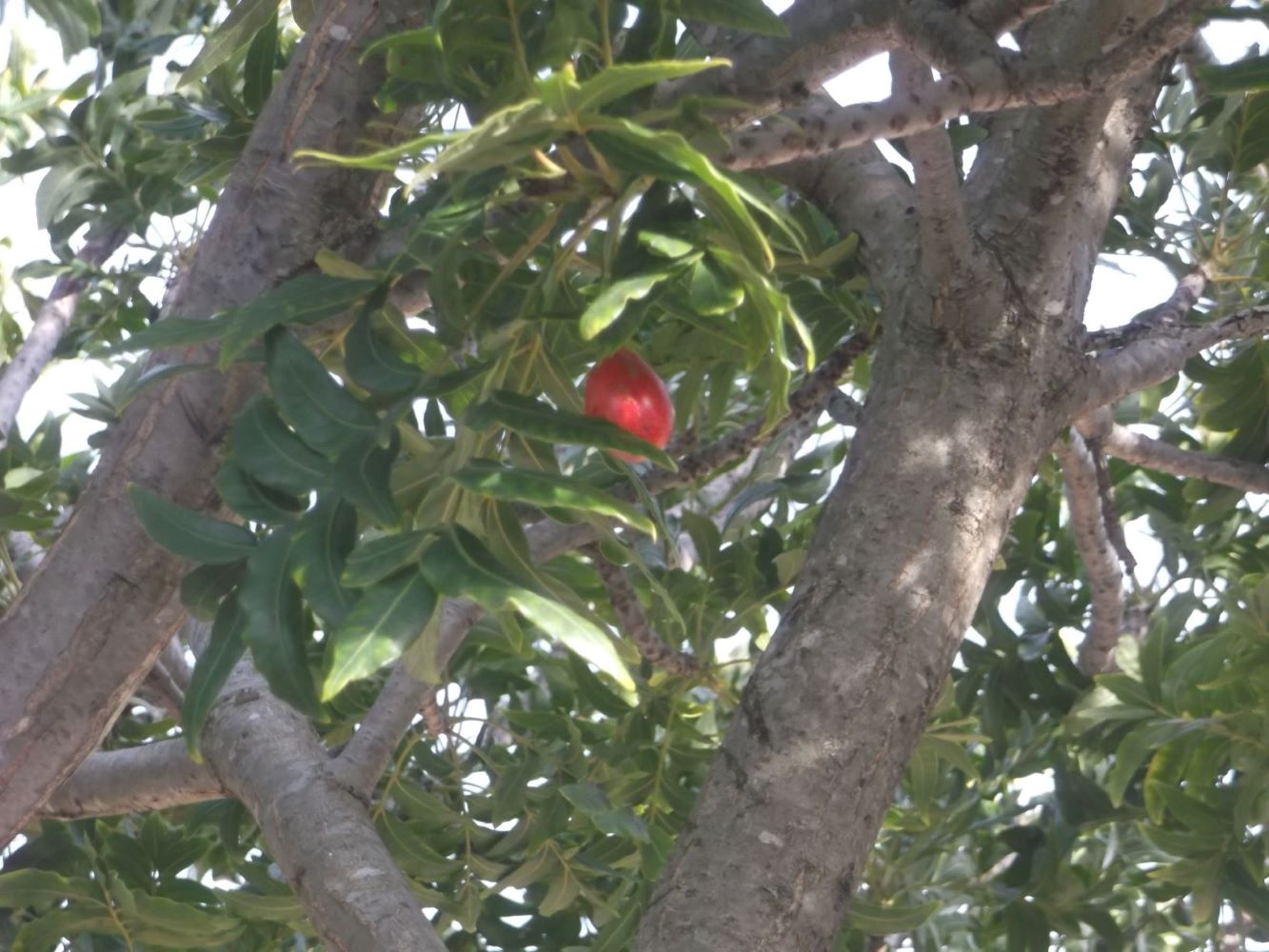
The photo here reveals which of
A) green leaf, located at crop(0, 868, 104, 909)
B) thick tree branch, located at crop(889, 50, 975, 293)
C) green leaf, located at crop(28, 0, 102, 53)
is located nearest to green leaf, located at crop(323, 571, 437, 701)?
thick tree branch, located at crop(889, 50, 975, 293)

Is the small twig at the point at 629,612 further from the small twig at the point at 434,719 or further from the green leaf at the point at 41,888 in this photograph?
the green leaf at the point at 41,888

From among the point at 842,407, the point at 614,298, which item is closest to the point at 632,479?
the point at 614,298

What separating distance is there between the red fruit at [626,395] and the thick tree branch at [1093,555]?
691 mm

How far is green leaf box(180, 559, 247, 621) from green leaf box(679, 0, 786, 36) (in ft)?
1.59

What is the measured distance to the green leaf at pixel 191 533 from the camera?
0.94 metres

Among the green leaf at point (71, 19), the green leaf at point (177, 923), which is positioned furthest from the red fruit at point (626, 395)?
the green leaf at point (71, 19)

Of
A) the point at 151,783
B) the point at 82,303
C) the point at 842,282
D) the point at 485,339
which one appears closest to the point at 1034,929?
the point at 842,282

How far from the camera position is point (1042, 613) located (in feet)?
7.49

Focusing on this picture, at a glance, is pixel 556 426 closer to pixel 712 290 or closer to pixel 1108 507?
pixel 712 290

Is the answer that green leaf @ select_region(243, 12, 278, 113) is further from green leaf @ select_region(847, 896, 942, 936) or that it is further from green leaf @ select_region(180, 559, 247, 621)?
green leaf @ select_region(847, 896, 942, 936)

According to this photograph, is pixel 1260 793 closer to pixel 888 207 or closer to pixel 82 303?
pixel 888 207

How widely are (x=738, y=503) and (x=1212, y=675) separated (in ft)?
2.11

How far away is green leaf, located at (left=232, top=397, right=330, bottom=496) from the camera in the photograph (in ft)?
2.98

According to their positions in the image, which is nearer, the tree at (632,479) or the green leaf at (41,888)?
the tree at (632,479)
